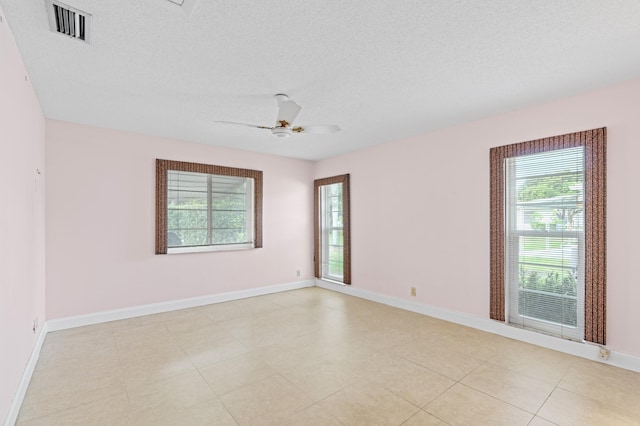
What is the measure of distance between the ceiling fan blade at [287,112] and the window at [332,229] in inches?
100

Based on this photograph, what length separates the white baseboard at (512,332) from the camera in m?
2.71

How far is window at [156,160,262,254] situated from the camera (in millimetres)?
4438

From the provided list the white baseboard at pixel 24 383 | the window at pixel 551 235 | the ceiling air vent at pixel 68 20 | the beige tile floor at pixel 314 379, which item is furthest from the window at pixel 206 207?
the window at pixel 551 235

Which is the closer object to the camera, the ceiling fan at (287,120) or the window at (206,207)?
the ceiling fan at (287,120)

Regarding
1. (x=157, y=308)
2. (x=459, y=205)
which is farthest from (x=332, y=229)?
(x=157, y=308)

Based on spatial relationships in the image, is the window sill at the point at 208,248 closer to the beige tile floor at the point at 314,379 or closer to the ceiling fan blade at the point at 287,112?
the beige tile floor at the point at 314,379

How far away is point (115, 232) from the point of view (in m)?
4.09

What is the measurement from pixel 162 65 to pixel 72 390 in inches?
103

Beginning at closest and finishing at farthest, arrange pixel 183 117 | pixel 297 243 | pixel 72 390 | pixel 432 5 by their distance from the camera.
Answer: pixel 432 5 → pixel 72 390 → pixel 183 117 → pixel 297 243

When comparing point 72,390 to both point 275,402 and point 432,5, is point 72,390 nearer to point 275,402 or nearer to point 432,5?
point 275,402

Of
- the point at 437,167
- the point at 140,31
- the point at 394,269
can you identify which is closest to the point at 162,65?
the point at 140,31

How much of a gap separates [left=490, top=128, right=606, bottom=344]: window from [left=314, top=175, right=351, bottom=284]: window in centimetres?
245

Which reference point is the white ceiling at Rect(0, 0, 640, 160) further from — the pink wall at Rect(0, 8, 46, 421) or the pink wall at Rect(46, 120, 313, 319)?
the pink wall at Rect(46, 120, 313, 319)

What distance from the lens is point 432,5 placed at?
1.76 metres
